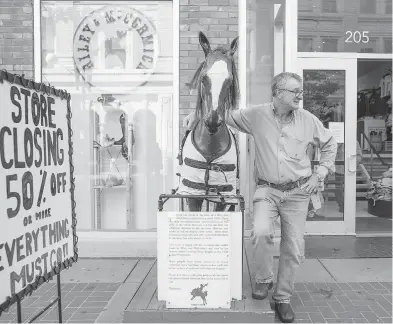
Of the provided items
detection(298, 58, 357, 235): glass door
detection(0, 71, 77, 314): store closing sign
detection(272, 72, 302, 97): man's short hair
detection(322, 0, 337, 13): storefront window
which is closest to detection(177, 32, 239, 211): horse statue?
detection(272, 72, 302, 97): man's short hair

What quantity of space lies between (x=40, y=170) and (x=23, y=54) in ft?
12.5

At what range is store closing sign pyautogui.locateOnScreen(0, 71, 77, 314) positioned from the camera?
6.73 ft

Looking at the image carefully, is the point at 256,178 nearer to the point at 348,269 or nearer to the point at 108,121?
the point at 348,269

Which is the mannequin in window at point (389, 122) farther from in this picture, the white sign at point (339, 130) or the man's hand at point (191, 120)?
the man's hand at point (191, 120)

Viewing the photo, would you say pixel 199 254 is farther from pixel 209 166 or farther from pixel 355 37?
pixel 355 37

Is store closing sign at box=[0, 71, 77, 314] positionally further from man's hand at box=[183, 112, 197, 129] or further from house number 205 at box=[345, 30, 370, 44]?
house number 205 at box=[345, 30, 370, 44]

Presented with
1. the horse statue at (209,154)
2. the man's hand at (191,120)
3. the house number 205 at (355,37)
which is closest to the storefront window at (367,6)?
the house number 205 at (355,37)

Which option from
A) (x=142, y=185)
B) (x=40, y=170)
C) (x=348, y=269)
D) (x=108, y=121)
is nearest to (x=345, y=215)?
(x=348, y=269)

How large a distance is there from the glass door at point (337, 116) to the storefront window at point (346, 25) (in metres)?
0.28

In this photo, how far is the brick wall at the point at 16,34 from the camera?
5.52m

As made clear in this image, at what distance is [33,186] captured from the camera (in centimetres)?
229

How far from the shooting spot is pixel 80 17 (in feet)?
19.3

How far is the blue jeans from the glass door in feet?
9.07

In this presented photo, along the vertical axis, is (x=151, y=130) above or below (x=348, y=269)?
above
